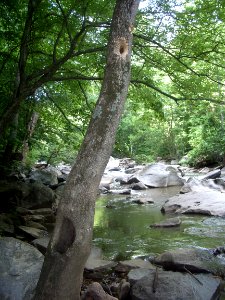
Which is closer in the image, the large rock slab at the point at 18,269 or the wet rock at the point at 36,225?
the large rock slab at the point at 18,269

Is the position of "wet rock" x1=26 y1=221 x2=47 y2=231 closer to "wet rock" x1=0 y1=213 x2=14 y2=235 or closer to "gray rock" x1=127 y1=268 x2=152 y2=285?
"wet rock" x1=0 y1=213 x2=14 y2=235

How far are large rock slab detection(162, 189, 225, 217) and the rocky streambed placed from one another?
30 millimetres

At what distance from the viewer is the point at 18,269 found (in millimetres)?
4242

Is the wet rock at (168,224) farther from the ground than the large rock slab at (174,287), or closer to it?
farther from the ground

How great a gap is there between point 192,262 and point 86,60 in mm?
6322

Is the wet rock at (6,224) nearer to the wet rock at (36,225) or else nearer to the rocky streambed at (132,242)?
the rocky streambed at (132,242)

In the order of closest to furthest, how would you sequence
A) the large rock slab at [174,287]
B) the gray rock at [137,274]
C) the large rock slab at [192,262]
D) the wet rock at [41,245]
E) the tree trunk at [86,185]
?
the tree trunk at [86,185] → the large rock slab at [174,287] → the gray rock at [137,274] → the large rock slab at [192,262] → the wet rock at [41,245]

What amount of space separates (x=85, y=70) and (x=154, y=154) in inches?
1050

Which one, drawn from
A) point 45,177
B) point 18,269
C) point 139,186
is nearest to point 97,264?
point 18,269

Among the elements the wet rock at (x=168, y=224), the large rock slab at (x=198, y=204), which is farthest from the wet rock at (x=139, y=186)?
the wet rock at (x=168, y=224)

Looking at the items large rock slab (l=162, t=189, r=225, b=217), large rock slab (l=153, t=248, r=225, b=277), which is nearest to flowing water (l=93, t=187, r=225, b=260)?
large rock slab (l=162, t=189, r=225, b=217)

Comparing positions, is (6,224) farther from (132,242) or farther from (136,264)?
(136,264)

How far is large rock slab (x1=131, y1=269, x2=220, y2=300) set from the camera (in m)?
4.09

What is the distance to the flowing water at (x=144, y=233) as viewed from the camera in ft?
22.1
